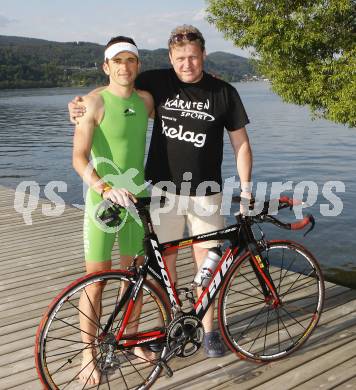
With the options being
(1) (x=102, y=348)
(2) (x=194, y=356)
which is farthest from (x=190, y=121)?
(2) (x=194, y=356)

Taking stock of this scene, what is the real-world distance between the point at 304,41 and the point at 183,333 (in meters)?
14.1

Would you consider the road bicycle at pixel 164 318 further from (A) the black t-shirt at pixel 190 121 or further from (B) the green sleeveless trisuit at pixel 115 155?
(A) the black t-shirt at pixel 190 121

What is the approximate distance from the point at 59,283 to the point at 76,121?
11.3 feet

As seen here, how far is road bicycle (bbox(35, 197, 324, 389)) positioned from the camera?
3410 mm

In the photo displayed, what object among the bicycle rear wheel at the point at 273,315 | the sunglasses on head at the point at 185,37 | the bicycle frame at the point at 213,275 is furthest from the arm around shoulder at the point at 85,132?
the bicycle rear wheel at the point at 273,315

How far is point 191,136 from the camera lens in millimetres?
3977

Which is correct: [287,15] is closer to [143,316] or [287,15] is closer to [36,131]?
[143,316]

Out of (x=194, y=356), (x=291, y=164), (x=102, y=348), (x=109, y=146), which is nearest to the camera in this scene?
(x=102, y=348)

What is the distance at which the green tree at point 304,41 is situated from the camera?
15305 millimetres

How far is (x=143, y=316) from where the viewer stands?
5121 mm

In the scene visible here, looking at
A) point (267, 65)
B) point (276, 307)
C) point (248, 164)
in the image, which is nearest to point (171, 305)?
point (276, 307)

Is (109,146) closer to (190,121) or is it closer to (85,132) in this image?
(85,132)

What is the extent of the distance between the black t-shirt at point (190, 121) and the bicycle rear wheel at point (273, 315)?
0.94 meters

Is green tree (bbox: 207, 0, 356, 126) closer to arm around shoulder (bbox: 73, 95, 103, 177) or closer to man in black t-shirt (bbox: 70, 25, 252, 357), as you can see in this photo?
man in black t-shirt (bbox: 70, 25, 252, 357)
